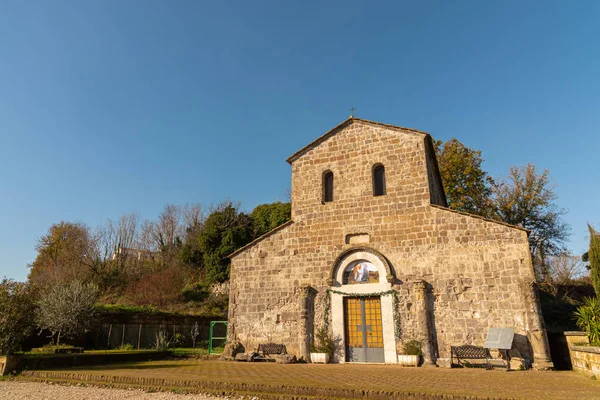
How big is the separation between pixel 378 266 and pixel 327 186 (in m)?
4.25

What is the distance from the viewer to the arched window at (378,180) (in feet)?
50.5

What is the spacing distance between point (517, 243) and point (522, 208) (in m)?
18.9

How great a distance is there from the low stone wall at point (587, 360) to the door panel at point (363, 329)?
5.63 metres

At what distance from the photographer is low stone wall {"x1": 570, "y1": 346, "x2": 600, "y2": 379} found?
28.6ft

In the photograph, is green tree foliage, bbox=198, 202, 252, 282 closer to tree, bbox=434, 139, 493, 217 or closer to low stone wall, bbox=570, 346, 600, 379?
tree, bbox=434, 139, 493, 217

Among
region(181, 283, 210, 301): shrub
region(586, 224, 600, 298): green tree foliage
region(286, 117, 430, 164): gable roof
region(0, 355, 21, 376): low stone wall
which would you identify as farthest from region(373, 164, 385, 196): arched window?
region(181, 283, 210, 301): shrub

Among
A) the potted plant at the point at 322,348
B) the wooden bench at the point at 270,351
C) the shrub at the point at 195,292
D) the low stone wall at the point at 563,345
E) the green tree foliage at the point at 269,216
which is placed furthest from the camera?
the green tree foliage at the point at 269,216

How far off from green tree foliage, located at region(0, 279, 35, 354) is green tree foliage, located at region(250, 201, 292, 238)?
2158 cm

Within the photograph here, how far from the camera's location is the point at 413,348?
41.1 feet

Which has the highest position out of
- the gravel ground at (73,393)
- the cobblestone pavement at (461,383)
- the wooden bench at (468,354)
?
the wooden bench at (468,354)

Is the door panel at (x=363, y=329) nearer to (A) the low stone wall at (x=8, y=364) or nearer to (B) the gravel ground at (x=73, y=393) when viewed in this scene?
(B) the gravel ground at (x=73, y=393)

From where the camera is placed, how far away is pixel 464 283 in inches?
503

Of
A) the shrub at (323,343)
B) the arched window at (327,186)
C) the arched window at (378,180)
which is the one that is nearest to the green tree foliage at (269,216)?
the arched window at (327,186)

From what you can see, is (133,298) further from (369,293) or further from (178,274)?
(369,293)
